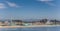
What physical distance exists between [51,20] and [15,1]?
2.17 ft

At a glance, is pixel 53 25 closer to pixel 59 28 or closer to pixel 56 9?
pixel 59 28

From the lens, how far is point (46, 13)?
1819 mm

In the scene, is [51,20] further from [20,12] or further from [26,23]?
[20,12]

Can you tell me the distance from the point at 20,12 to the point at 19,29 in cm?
28

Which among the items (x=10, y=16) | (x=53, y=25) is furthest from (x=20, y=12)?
(x=53, y=25)

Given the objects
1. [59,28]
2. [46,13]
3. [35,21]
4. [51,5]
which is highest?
[51,5]

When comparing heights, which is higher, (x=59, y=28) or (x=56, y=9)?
(x=56, y=9)

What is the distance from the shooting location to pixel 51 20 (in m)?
1.80

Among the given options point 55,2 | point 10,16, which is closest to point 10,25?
point 10,16

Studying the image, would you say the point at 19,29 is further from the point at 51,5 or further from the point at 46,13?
the point at 51,5

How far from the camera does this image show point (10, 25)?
1.76 metres

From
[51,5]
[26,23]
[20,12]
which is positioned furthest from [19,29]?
[51,5]

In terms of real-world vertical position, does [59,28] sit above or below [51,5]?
below

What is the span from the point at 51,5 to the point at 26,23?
509 millimetres
